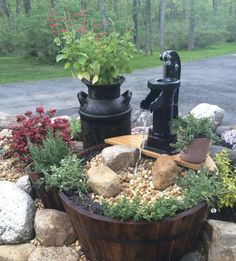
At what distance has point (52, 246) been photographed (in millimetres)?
2826

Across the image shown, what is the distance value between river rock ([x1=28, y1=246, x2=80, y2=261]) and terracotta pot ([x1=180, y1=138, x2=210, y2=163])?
1.10 meters

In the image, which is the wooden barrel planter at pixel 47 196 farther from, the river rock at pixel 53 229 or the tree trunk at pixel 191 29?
the tree trunk at pixel 191 29

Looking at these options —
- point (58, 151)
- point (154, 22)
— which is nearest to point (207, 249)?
point (58, 151)

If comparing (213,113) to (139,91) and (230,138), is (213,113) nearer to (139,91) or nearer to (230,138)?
(230,138)

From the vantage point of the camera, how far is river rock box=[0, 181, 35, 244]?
285 centimetres

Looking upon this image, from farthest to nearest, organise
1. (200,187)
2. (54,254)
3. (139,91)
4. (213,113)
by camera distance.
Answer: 1. (139,91)
2. (213,113)
3. (54,254)
4. (200,187)

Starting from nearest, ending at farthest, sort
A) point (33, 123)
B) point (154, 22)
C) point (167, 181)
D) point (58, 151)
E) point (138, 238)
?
point (138, 238) < point (167, 181) < point (58, 151) < point (33, 123) < point (154, 22)

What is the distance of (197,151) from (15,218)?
1460 millimetres

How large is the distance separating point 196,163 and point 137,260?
2.86 feet

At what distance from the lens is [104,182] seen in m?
2.73

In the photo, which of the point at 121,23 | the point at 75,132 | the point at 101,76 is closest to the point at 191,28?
the point at 121,23

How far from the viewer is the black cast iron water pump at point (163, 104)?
3012mm

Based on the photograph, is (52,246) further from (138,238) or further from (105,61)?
(105,61)

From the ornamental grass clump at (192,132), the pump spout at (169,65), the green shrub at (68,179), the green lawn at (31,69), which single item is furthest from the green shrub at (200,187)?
the green lawn at (31,69)
